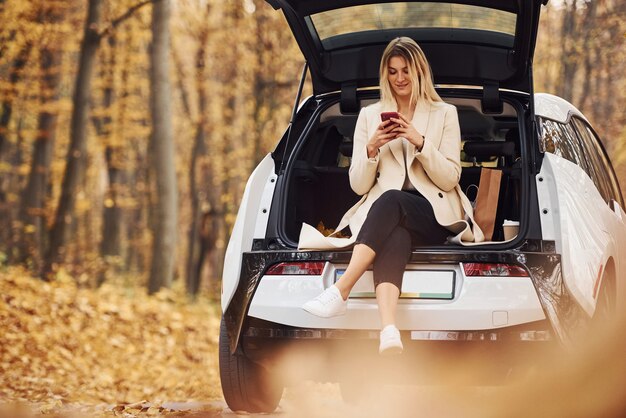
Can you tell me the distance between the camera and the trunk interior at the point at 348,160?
6273mm

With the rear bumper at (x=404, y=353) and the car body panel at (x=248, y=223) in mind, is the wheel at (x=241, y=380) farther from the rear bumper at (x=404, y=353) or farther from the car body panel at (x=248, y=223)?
the car body panel at (x=248, y=223)

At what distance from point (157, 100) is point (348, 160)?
29.2ft

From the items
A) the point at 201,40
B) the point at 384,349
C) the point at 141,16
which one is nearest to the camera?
the point at 384,349

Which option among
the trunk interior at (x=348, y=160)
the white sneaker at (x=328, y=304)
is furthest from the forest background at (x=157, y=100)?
the white sneaker at (x=328, y=304)

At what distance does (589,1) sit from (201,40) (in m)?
10.8

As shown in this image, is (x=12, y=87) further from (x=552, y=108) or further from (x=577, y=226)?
(x=577, y=226)

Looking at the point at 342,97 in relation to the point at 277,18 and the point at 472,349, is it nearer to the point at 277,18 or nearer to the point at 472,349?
the point at 472,349

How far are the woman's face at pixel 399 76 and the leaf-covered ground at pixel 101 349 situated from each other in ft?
8.88

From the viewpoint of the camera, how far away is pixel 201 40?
2620cm

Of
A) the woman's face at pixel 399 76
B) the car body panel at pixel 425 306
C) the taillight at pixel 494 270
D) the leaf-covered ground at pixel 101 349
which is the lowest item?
the leaf-covered ground at pixel 101 349

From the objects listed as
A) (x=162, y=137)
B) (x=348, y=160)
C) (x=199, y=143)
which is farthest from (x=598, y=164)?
(x=199, y=143)

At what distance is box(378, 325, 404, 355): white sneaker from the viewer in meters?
4.93

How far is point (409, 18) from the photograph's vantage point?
6.38m

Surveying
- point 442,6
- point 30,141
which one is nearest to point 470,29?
point 442,6
